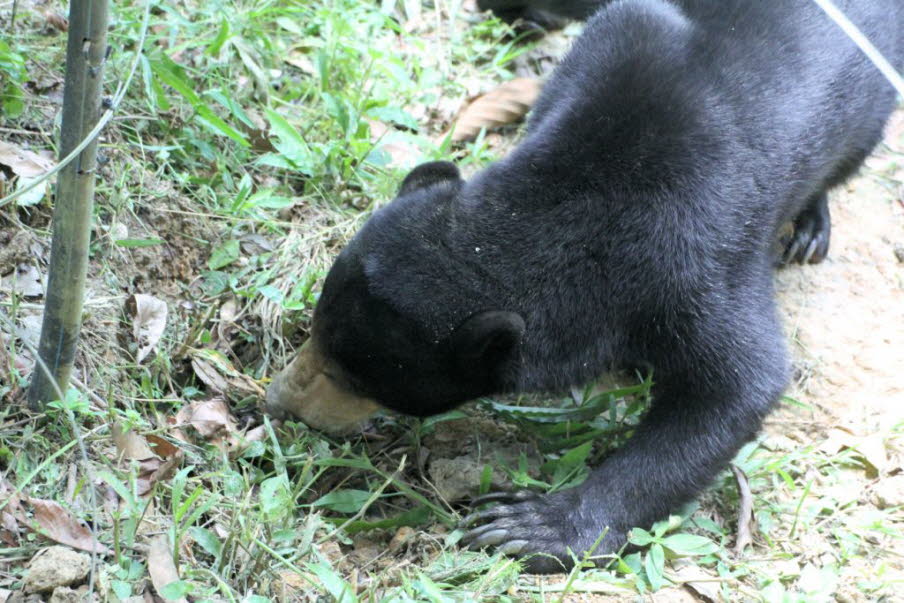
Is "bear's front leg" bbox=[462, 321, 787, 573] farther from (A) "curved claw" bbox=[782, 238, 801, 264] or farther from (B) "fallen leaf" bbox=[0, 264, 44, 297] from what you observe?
(B) "fallen leaf" bbox=[0, 264, 44, 297]

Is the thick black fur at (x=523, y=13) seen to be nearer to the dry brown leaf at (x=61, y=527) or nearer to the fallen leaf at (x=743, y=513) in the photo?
the fallen leaf at (x=743, y=513)

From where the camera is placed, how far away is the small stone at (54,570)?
115 inches

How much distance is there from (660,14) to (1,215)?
2.90 meters

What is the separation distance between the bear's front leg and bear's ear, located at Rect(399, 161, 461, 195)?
1.20 m

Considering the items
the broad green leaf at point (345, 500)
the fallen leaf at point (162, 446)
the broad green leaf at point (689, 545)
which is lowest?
the broad green leaf at point (689, 545)

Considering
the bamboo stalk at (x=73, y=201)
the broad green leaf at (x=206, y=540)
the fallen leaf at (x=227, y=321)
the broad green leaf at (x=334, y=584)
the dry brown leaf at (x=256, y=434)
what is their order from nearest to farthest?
the bamboo stalk at (x=73, y=201) < the broad green leaf at (x=334, y=584) < the broad green leaf at (x=206, y=540) < the dry brown leaf at (x=256, y=434) < the fallen leaf at (x=227, y=321)

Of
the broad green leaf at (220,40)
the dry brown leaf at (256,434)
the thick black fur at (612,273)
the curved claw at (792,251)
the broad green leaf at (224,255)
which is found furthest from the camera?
the curved claw at (792,251)

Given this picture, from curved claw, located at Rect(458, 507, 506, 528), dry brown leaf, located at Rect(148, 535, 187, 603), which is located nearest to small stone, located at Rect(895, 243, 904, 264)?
curved claw, located at Rect(458, 507, 506, 528)

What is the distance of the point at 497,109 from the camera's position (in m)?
6.18

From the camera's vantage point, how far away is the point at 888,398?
16.1ft

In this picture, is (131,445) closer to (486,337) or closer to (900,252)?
(486,337)

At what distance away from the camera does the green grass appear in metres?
3.37

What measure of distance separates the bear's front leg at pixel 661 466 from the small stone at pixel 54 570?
147cm

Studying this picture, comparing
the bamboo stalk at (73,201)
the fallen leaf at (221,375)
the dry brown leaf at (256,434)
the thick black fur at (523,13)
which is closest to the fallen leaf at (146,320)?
the fallen leaf at (221,375)
